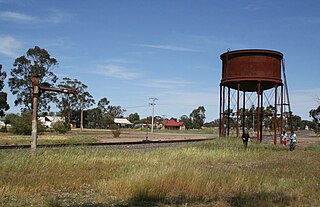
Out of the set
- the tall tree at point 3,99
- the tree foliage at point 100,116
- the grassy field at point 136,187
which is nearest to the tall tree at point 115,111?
the tree foliage at point 100,116

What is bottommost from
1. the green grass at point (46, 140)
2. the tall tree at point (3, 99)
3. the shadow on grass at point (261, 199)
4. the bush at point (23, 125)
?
the shadow on grass at point (261, 199)

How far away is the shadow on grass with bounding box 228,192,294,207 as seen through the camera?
7703 mm

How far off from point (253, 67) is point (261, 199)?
2337cm

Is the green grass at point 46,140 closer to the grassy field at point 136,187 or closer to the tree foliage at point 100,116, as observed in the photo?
the grassy field at point 136,187

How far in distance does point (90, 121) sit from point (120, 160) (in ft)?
376

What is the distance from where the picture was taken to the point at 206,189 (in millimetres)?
9211

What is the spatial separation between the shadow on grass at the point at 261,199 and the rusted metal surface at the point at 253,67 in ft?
73.2

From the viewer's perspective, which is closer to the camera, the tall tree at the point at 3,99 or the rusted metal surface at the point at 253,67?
the rusted metal surface at the point at 253,67

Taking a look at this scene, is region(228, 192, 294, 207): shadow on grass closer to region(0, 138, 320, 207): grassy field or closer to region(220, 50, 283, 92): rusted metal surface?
region(0, 138, 320, 207): grassy field

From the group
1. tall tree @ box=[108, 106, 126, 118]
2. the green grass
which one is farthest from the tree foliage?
the green grass

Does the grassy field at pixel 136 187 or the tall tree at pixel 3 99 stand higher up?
the tall tree at pixel 3 99

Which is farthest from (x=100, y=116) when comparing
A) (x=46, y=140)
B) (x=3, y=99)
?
(x=46, y=140)

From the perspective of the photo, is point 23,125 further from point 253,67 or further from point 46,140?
point 253,67

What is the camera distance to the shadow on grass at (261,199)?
25.3 feet
